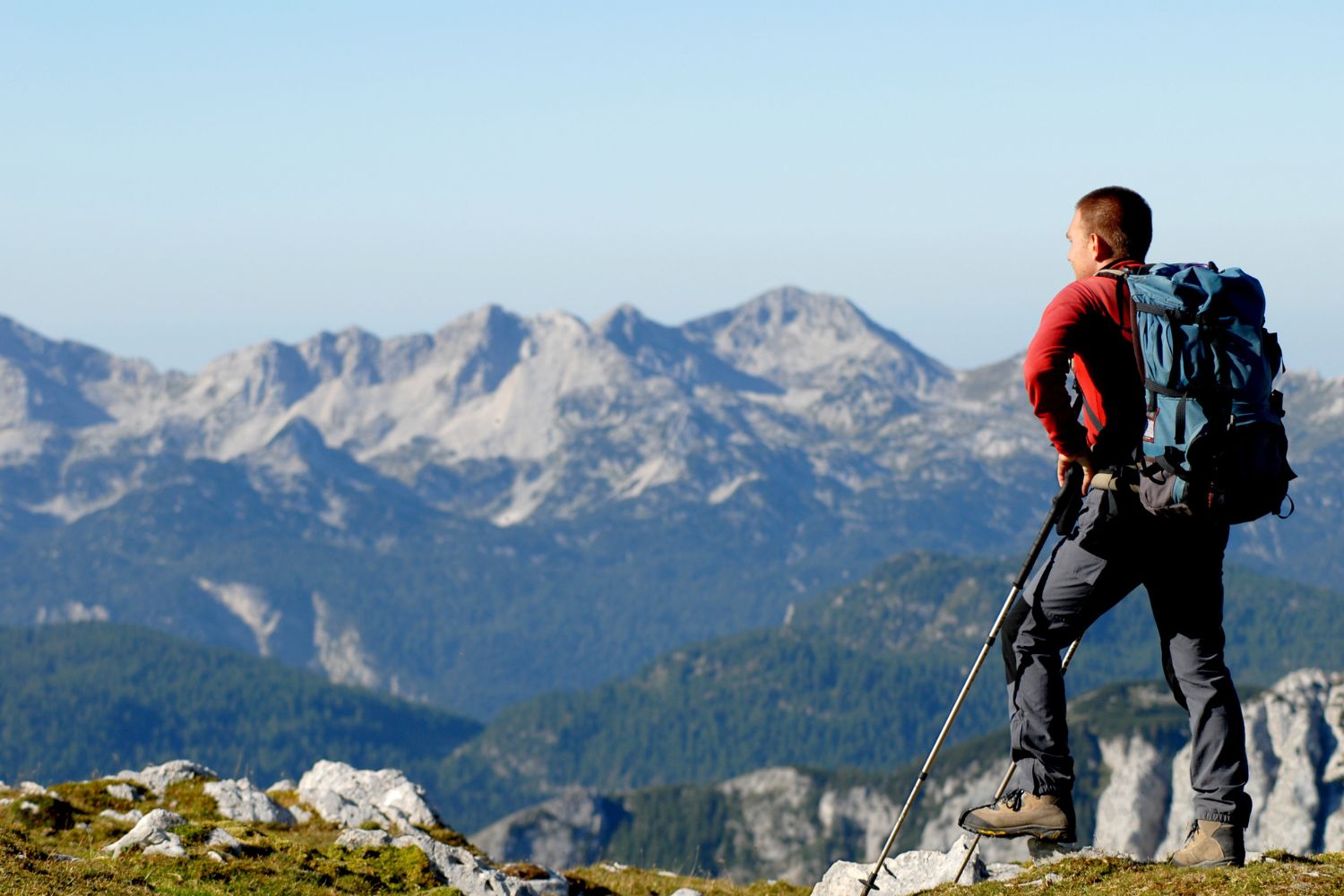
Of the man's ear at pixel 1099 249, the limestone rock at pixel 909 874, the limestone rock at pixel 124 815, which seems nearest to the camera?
the man's ear at pixel 1099 249

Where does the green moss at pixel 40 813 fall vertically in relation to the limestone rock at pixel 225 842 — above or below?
below

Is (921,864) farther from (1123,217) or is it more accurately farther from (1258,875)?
(1123,217)

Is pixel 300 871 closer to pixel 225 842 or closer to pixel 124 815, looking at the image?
pixel 225 842

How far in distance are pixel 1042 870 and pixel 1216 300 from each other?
25.0 ft

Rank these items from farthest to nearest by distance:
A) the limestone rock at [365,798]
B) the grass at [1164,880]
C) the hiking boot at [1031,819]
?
the limestone rock at [365,798]
the hiking boot at [1031,819]
the grass at [1164,880]

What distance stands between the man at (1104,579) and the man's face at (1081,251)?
14 millimetres

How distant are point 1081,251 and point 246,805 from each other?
Result: 725 inches

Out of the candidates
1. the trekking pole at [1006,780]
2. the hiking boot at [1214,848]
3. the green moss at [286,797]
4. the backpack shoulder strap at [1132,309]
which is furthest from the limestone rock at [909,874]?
the green moss at [286,797]

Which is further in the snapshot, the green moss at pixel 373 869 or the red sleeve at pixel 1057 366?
the green moss at pixel 373 869

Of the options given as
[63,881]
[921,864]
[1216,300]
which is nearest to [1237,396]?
[1216,300]

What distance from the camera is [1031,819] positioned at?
16.3 m

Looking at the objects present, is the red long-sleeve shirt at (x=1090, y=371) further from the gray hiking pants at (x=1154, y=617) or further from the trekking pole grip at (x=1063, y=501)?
the gray hiking pants at (x=1154, y=617)

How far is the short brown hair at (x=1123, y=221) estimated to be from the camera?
51.4 ft

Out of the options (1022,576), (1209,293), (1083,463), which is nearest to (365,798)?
(1022,576)
